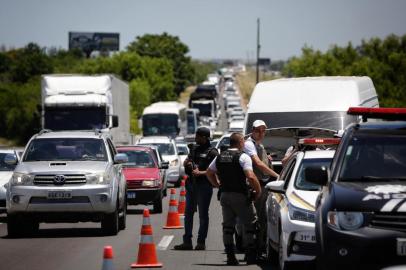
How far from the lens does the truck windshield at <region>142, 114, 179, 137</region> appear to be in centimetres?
7294

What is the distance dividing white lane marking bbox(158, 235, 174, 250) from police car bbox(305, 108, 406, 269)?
7.30 m

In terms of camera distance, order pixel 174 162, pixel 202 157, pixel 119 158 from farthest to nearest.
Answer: pixel 174 162
pixel 119 158
pixel 202 157

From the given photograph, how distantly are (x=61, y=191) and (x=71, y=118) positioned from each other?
58.5 ft

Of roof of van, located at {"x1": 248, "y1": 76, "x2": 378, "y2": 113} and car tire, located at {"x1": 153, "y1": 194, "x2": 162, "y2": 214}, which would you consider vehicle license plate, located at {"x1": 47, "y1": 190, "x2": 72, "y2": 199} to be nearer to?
roof of van, located at {"x1": 248, "y1": 76, "x2": 378, "y2": 113}

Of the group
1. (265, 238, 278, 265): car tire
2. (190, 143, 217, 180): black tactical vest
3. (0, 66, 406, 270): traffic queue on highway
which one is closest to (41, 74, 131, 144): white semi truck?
(0, 66, 406, 270): traffic queue on highway

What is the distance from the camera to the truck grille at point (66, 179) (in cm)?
2114

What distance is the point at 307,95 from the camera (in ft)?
83.6

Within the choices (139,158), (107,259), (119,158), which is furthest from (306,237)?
(139,158)

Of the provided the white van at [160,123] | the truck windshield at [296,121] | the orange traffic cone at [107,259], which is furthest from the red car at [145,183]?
the white van at [160,123]

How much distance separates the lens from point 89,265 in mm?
16344

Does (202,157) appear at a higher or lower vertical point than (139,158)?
higher

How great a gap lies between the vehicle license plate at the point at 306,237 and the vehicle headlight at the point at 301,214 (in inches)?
8.1

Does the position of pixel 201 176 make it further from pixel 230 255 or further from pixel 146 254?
pixel 146 254

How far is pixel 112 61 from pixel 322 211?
134 m
